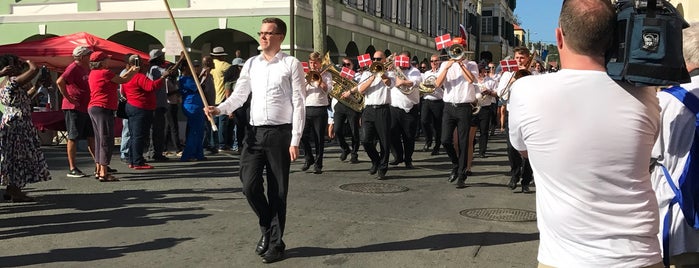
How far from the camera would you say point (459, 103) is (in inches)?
340

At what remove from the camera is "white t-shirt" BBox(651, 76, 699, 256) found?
2561 millimetres

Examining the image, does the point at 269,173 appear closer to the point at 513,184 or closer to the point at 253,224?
the point at 253,224

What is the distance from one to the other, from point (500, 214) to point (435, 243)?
159cm

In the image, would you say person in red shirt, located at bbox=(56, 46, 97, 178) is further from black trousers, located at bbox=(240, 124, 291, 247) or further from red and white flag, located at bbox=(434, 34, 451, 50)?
red and white flag, located at bbox=(434, 34, 451, 50)

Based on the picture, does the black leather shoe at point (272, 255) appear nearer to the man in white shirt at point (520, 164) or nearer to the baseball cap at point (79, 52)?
the man in white shirt at point (520, 164)

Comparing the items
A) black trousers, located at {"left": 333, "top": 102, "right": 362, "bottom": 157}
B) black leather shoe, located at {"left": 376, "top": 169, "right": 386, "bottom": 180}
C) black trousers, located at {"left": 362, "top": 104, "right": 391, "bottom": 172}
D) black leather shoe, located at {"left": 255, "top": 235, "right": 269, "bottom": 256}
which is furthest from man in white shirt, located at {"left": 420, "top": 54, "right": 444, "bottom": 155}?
black leather shoe, located at {"left": 255, "top": 235, "right": 269, "bottom": 256}

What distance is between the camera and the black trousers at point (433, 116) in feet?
43.4

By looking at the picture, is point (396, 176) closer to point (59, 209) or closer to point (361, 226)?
point (361, 226)

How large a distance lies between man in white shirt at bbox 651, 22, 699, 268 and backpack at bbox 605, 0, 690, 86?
0.49 meters

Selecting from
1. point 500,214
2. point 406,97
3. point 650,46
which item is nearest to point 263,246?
point 500,214

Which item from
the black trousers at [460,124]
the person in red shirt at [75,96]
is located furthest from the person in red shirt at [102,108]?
the black trousers at [460,124]

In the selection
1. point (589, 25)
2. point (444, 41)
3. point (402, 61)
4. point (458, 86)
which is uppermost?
point (444, 41)

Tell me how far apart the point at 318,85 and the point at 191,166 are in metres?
2.48

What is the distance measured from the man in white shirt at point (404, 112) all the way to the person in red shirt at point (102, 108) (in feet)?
12.7
